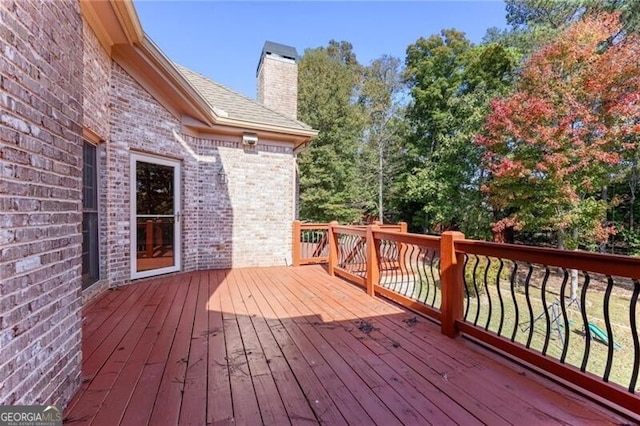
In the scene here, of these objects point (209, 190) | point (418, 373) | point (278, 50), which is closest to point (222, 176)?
point (209, 190)

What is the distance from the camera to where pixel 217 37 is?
23.4 feet

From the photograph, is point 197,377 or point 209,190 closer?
point 197,377

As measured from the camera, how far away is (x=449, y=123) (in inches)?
517

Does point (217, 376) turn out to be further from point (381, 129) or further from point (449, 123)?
point (381, 129)

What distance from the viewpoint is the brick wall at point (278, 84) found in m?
9.04

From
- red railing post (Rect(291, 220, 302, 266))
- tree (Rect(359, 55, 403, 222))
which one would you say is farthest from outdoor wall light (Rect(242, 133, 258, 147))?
tree (Rect(359, 55, 403, 222))

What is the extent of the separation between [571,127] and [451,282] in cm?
741

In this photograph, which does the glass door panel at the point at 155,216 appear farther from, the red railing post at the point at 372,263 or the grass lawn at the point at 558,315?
the grass lawn at the point at 558,315

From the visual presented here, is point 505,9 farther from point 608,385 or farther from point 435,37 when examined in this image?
point 608,385

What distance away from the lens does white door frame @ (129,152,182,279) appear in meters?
4.70

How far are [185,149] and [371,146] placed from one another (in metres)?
12.3

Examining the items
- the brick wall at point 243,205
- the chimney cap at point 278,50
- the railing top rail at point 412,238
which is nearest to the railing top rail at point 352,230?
the railing top rail at point 412,238

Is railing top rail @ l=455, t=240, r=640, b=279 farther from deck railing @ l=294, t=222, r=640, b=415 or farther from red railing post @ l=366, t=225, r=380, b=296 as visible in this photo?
red railing post @ l=366, t=225, r=380, b=296

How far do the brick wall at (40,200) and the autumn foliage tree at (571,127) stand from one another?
30.1 feet
